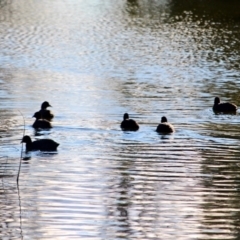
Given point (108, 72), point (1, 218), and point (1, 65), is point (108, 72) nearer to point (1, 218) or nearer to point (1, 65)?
point (1, 65)

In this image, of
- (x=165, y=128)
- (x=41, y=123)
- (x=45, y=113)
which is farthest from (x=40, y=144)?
(x=45, y=113)

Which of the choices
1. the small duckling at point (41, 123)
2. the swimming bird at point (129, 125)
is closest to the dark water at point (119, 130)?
the swimming bird at point (129, 125)

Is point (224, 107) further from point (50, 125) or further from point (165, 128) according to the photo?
point (50, 125)

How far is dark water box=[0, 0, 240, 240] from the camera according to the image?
464 inches

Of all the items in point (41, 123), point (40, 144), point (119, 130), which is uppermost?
point (41, 123)

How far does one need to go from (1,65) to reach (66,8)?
17981 millimetres

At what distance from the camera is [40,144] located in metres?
16.0

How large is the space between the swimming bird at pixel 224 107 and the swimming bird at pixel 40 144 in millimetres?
5340

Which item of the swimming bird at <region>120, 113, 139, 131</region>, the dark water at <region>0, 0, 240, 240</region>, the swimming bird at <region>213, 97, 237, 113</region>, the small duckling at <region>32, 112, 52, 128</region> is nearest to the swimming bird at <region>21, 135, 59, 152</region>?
the dark water at <region>0, 0, 240, 240</region>

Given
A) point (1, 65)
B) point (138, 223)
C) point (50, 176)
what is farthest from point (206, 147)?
point (1, 65)

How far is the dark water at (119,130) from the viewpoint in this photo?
11.8 m

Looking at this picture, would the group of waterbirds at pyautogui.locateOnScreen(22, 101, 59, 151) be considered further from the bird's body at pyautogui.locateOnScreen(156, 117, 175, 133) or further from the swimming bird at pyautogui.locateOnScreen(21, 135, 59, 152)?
the bird's body at pyautogui.locateOnScreen(156, 117, 175, 133)

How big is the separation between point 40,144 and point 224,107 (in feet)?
18.4

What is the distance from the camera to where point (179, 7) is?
150 feet
